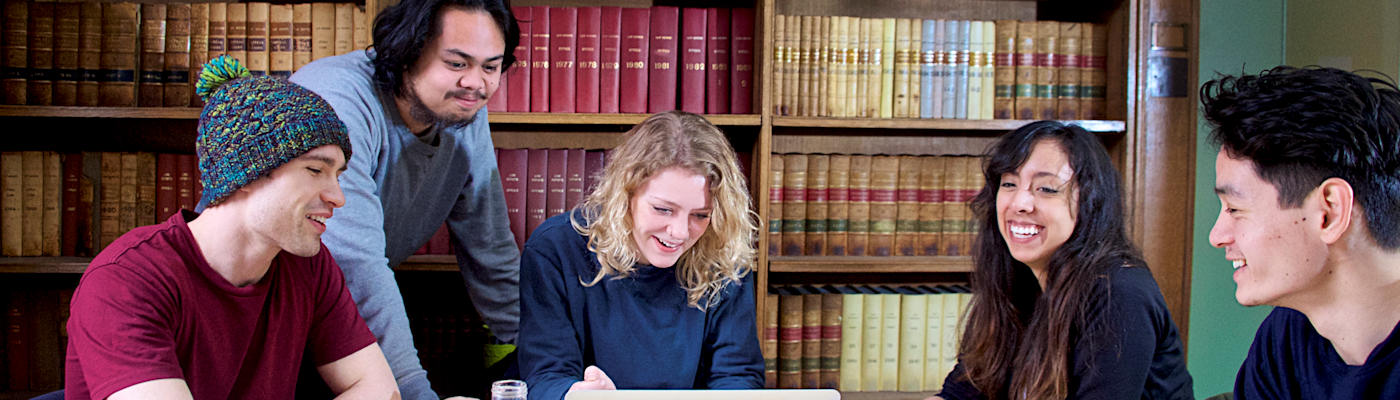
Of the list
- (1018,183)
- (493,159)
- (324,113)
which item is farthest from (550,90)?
(1018,183)

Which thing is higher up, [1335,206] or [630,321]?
[1335,206]

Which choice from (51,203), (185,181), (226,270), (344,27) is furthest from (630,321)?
(51,203)

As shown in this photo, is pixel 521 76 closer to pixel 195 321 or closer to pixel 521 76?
pixel 521 76

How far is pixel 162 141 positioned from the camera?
242cm

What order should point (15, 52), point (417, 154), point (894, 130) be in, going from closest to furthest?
point (417, 154) → point (15, 52) → point (894, 130)

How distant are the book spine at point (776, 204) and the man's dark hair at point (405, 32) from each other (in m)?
0.88

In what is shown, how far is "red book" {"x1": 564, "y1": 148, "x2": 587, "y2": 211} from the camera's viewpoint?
2.27 metres

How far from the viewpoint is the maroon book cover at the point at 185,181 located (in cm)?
219

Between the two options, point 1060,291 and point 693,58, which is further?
point 693,58

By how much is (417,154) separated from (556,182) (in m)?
0.56

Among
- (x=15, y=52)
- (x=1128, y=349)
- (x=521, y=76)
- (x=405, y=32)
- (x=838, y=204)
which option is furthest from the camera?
(x=838, y=204)

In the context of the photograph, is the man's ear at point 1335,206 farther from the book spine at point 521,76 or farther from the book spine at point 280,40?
the book spine at point 280,40

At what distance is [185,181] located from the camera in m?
2.20

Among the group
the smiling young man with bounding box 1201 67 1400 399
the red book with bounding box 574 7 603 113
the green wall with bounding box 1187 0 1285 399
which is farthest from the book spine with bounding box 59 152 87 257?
the green wall with bounding box 1187 0 1285 399
